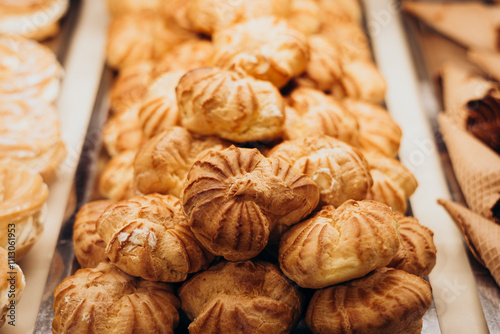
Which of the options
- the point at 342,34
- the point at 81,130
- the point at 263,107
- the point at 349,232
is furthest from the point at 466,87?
the point at 81,130

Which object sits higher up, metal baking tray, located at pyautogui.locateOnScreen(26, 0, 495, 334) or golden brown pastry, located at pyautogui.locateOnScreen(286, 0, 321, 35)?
golden brown pastry, located at pyautogui.locateOnScreen(286, 0, 321, 35)

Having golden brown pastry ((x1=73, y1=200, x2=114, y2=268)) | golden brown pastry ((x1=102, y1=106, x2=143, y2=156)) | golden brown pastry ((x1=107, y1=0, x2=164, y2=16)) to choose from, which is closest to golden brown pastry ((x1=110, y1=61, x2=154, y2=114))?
golden brown pastry ((x1=102, y1=106, x2=143, y2=156))

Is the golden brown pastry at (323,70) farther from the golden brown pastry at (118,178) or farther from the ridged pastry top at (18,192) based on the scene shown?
the ridged pastry top at (18,192)

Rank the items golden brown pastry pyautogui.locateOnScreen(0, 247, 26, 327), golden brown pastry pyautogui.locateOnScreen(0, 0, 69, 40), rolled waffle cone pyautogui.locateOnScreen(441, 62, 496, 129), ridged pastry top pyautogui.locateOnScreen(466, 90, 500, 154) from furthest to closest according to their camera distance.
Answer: golden brown pastry pyautogui.locateOnScreen(0, 0, 69, 40)
rolled waffle cone pyautogui.locateOnScreen(441, 62, 496, 129)
ridged pastry top pyautogui.locateOnScreen(466, 90, 500, 154)
golden brown pastry pyautogui.locateOnScreen(0, 247, 26, 327)

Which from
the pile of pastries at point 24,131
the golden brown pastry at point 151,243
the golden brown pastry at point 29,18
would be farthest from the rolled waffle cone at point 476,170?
the golden brown pastry at point 29,18

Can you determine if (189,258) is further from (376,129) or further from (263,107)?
(376,129)

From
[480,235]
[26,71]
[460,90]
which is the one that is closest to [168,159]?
[480,235]

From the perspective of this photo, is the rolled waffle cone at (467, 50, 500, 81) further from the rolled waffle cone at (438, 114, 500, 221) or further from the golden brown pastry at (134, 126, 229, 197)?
the golden brown pastry at (134, 126, 229, 197)
